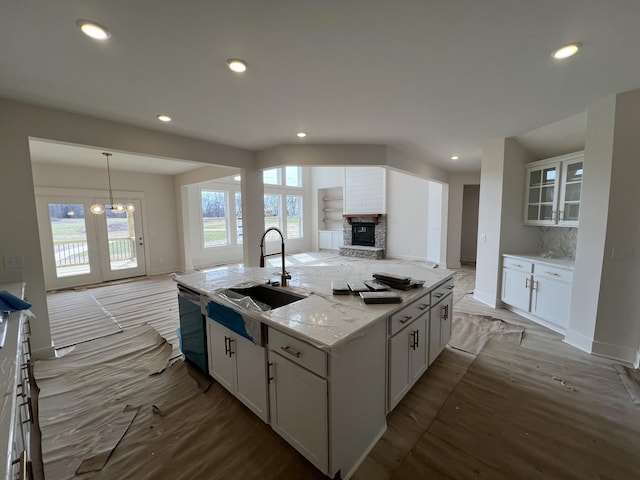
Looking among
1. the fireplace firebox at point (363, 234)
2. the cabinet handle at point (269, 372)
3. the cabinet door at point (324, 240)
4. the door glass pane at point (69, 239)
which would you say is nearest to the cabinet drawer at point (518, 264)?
the cabinet handle at point (269, 372)

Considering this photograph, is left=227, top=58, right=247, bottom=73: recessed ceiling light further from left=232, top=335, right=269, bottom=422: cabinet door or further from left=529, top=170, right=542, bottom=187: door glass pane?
left=529, top=170, right=542, bottom=187: door glass pane

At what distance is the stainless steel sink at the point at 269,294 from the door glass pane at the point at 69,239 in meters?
5.34

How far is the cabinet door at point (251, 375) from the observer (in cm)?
171

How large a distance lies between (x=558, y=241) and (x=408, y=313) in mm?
3455

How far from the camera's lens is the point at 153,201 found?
6453 millimetres

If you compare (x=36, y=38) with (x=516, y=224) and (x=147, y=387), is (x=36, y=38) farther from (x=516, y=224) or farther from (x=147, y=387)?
(x=516, y=224)

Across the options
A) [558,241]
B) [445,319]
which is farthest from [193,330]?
[558,241]

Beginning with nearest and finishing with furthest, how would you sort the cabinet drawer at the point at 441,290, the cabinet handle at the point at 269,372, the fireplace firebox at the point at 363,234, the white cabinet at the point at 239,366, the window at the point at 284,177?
the cabinet handle at the point at 269,372 < the white cabinet at the point at 239,366 < the cabinet drawer at the point at 441,290 < the fireplace firebox at the point at 363,234 < the window at the point at 284,177

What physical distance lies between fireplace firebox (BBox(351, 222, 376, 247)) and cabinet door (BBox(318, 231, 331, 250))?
1272 mm

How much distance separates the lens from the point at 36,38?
160 cm

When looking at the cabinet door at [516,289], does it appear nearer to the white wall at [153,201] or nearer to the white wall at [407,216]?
the white wall at [407,216]

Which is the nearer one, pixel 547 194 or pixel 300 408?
pixel 300 408

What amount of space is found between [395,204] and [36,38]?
8058mm

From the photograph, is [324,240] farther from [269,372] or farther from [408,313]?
[269,372]
